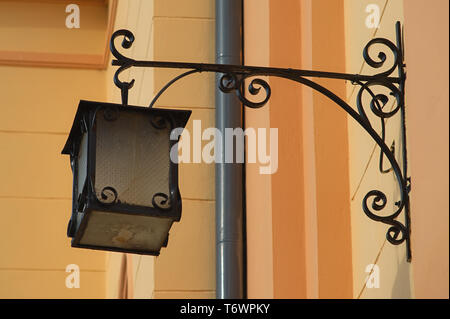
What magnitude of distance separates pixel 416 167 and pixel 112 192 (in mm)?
957

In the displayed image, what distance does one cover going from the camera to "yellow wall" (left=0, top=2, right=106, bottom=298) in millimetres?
8773

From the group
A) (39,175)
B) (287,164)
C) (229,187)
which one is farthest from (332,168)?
(39,175)

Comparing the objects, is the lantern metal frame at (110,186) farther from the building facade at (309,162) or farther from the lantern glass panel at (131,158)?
the building facade at (309,162)

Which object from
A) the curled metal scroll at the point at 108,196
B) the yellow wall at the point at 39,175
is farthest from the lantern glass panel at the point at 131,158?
the yellow wall at the point at 39,175

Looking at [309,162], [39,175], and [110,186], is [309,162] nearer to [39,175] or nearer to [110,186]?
[110,186]

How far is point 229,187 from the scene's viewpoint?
547cm

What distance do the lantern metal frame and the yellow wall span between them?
5.16 metres

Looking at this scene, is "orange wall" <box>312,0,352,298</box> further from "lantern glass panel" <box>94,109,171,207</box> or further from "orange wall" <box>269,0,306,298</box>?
"lantern glass panel" <box>94,109,171,207</box>

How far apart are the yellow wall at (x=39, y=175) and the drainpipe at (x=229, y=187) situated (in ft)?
11.1

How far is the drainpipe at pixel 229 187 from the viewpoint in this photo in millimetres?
5359

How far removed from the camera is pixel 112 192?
3.51m

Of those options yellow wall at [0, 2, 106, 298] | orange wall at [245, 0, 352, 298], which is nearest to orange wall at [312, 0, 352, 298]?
orange wall at [245, 0, 352, 298]

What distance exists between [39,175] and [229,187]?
3770 mm
